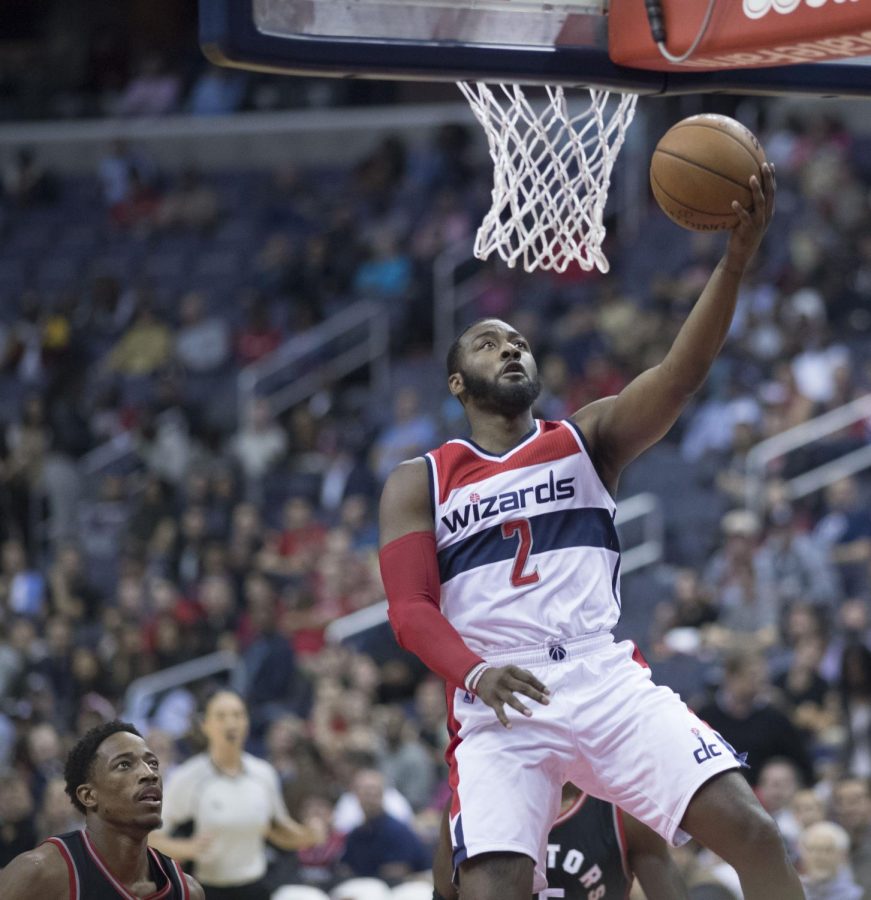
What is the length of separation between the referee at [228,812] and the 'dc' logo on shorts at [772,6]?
4577 mm

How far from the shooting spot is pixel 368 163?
19.0m

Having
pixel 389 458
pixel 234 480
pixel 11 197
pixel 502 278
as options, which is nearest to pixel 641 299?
pixel 502 278

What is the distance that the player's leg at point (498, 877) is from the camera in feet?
16.5

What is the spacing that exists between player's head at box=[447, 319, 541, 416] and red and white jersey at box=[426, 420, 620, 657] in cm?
14

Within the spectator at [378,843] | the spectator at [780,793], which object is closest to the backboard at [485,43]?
the spectator at [780,793]

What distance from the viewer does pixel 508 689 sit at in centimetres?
496

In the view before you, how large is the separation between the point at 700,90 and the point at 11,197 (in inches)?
632

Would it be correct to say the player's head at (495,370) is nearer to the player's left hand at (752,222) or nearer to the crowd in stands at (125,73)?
the player's left hand at (752,222)

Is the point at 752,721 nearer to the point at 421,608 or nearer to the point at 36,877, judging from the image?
the point at 421,608

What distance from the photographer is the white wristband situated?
5.02m

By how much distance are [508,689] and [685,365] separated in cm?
101

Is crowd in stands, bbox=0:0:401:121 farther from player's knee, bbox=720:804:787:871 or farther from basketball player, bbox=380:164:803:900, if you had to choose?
player's knee, bbox=720:804:787:871

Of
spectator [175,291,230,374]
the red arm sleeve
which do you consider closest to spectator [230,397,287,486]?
spectator [175,291,230,374]

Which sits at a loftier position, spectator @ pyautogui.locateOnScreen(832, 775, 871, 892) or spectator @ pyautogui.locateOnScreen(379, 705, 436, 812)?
spectator @ pyautogui.locateOnScreen(379, 705, 436, 812)
